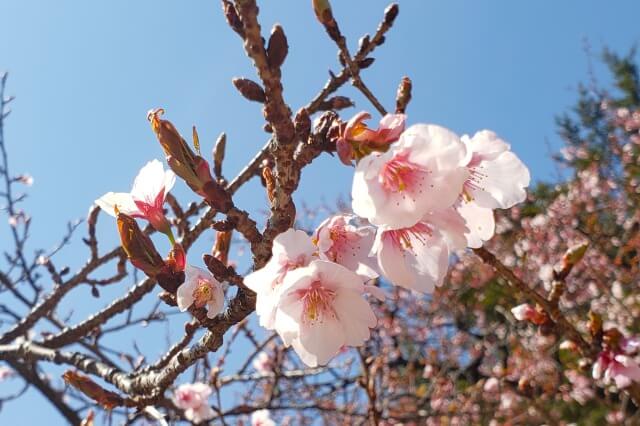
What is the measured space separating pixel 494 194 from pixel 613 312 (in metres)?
7.49

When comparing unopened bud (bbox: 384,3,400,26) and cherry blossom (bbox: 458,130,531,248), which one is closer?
cherry blossom (bbox: 458,130,531,248)

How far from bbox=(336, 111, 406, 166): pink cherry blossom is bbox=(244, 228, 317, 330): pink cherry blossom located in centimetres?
17

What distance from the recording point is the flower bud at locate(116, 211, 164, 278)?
105cm

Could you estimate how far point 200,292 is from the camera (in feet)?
3.58

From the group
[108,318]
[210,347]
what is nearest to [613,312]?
[108,318]

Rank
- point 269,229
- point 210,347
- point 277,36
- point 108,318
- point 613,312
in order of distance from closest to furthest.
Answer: point 277,36 < point 269,229 < point 210,347 < point 108,318 < point 613,312

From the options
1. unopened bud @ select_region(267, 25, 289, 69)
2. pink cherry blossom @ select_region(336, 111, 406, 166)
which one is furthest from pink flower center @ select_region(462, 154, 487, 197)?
unopened bud @ select_region(267, 25, 289, 69)

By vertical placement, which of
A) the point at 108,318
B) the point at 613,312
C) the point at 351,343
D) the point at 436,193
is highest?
the point at 613,312

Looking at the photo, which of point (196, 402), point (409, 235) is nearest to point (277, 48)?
point (409, 235)

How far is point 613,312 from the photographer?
24.6ft

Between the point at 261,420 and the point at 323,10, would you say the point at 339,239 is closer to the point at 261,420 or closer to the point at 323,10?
the point at 323,10

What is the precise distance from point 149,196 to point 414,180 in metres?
0.59

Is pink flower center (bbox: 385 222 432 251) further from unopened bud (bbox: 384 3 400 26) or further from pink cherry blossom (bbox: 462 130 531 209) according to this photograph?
unopened bud (bbox: 384 3 400 26)

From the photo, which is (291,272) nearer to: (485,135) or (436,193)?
(436,193)
